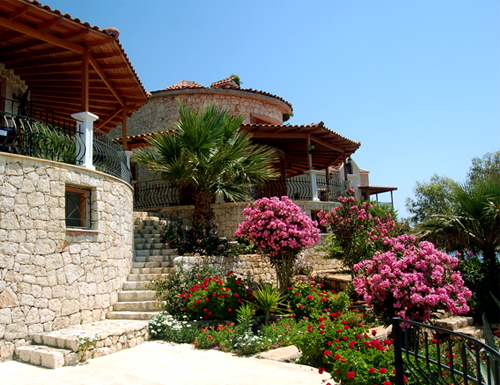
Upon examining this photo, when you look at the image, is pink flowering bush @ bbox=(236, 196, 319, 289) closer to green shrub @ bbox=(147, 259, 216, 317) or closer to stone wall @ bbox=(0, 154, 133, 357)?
green shrub @ bbox=(147, 259, 216, 317)

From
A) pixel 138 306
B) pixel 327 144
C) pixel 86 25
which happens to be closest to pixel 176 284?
pixel 138 306

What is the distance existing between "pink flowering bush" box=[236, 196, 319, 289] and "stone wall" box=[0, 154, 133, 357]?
3.48m

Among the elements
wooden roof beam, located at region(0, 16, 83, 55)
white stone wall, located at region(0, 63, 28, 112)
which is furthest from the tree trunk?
white stone wall, located at region(0, 63, 28, 112)

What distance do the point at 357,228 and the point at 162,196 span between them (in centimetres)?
891

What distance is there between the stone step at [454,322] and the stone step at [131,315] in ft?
19.4

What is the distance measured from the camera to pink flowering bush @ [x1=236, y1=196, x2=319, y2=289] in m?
10.5

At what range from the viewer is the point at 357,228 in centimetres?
1146

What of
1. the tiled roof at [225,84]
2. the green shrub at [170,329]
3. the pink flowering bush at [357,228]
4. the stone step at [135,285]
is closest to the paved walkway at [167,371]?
the green shrub at [170,329]

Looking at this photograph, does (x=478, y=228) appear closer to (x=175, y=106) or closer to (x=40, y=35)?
(x=40, y=35)

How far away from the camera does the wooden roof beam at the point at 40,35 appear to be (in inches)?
338

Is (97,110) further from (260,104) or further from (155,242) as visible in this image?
(260,104)

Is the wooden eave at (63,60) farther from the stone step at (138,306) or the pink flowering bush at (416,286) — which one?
the pink flowering bush at (416,286)

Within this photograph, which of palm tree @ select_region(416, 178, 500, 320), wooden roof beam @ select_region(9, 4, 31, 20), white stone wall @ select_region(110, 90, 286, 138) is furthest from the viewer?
white stone wall @ select_region(110, 90, 286, 138)

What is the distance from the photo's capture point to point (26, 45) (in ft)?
33.1
